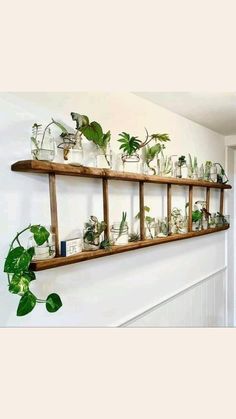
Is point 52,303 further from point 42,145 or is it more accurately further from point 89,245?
point 42,145

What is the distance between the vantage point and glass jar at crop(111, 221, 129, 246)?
157 centimetres

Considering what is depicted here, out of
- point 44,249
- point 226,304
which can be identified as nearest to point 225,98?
point 44,249

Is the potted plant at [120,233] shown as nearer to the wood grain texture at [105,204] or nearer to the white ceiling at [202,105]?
the wood grain texture at [105,204]

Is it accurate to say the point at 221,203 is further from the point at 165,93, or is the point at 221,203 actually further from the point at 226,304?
the point at 165,93

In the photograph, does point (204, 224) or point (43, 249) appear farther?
point (204, 224)

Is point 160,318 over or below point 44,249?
below

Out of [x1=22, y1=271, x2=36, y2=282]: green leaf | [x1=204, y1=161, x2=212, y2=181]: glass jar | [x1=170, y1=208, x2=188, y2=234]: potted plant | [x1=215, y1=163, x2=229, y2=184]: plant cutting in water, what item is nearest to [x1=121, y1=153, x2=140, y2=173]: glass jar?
[x1=170, y1=208, x2=188, y2=234]: potted plant

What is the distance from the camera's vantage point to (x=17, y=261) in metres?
1.04

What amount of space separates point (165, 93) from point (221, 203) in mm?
1424

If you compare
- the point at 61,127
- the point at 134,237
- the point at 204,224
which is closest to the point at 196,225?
the point at 204,224

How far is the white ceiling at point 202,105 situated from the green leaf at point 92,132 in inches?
21.3

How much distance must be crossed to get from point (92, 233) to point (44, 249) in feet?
0.95

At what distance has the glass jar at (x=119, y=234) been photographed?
1572 mm

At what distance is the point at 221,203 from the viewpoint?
9.24 feet
